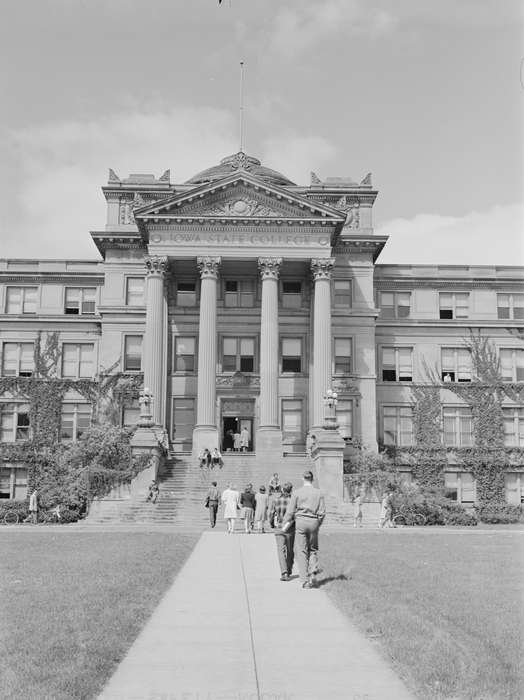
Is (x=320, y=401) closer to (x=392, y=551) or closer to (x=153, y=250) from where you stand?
(x=153, y=250)

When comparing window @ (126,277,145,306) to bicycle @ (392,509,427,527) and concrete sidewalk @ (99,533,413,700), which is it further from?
concrete sidewalk @ (99,533,413,700)

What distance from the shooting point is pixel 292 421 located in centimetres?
5828

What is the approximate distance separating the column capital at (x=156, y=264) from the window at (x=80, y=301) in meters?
9.18

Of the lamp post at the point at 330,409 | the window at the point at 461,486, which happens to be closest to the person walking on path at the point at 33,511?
the lamp post at the point at 330,409

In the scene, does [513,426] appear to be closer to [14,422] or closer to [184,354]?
[184,354]

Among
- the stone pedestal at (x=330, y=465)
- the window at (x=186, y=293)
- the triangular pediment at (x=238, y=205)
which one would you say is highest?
the triangular pediment at (x=238, y=205)

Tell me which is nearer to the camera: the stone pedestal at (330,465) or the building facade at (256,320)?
the stone pedestal at (330,465)

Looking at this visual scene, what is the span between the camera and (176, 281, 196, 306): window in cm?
5944

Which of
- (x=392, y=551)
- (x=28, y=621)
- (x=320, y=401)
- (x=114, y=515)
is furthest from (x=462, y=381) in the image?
(x=28, y=621)

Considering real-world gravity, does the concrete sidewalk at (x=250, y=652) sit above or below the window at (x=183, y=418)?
below

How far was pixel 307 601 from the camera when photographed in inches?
614

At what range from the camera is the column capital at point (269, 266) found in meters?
55.2

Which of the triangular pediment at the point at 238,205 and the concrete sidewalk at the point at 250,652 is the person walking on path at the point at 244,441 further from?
the concrete sidewalk at the point at 250,652

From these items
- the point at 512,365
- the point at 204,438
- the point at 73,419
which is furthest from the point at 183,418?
the point at 512,365
